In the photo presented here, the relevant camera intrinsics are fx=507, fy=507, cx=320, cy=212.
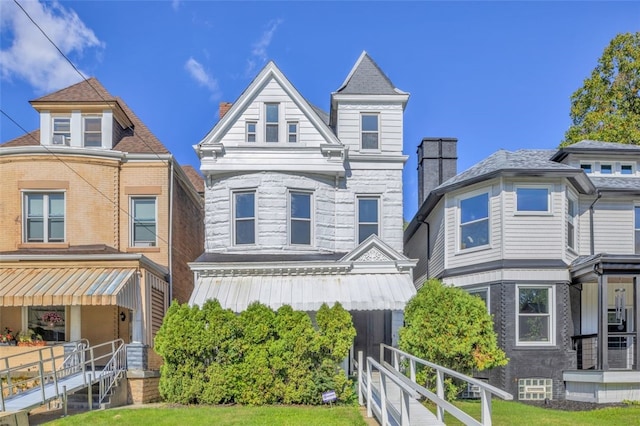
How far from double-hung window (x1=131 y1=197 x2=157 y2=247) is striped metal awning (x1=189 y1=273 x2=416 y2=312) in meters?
3.11

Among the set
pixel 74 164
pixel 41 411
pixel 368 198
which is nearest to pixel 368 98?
pixel 368 198

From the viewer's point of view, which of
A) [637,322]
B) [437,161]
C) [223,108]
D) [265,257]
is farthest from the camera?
[223,108]

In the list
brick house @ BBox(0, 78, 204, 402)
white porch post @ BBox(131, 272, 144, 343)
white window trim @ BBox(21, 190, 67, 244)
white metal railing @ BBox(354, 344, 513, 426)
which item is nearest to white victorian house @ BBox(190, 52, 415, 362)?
white porch post @ BBox(131, 272, 144, 343)

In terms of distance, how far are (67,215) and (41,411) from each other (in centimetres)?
624

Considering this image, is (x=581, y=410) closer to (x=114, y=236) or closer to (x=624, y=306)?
(x=624, y=306)

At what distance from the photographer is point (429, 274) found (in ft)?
61.7

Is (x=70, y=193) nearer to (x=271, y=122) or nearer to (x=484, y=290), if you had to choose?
(x=271, y=122)

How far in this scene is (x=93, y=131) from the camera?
16.8 m

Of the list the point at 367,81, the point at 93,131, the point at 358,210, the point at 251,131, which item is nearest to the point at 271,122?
the point at 251,131

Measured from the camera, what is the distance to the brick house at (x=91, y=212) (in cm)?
1406

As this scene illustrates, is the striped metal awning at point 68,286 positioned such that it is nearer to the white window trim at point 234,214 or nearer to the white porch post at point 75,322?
the white porch post at point 75,322

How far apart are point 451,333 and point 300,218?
618 cm

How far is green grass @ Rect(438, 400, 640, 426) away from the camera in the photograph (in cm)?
1012

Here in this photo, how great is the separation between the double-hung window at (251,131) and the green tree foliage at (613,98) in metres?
17.9
